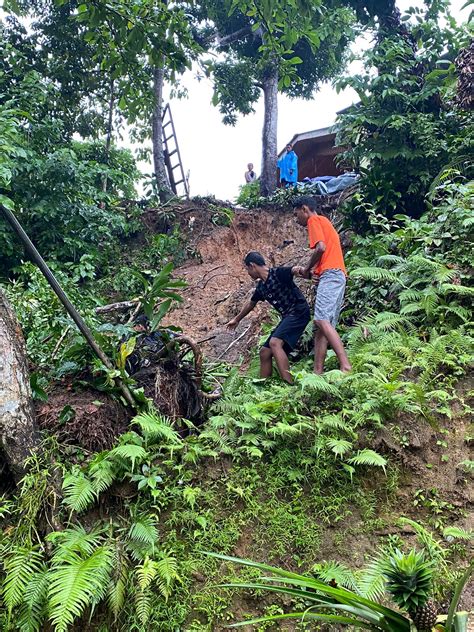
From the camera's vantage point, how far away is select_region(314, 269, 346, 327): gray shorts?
5.61 m

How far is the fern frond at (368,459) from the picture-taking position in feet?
12.1

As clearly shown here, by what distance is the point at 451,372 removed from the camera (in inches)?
190

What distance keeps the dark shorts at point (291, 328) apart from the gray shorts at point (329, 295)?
24 cm

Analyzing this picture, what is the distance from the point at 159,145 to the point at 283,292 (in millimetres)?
→ 9154

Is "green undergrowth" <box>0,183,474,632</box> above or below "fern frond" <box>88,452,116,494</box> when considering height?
below

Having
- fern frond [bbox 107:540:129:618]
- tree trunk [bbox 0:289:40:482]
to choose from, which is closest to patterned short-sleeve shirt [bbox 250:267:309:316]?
tree trunk [bbox 0:289:40:482]

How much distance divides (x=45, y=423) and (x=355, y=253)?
5.89m

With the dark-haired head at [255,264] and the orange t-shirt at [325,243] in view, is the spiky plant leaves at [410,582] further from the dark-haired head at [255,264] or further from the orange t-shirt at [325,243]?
the dark-haired head at [255,264]

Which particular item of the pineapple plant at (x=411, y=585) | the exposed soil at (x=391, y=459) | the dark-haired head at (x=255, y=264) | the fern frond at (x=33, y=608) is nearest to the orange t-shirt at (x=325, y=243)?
the dark-haired head at (x=255, y=264)

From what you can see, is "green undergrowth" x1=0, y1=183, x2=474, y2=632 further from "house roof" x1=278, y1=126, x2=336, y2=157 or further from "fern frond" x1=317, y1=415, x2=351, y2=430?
"house roof" x1=278, y1=126, x2=336, y2=157

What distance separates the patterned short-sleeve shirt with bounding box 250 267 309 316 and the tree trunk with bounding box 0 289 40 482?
10.1ft

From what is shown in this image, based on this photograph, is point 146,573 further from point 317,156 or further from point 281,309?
point 317,156

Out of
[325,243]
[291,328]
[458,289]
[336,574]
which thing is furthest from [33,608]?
[458,289]

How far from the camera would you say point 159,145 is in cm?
1359
